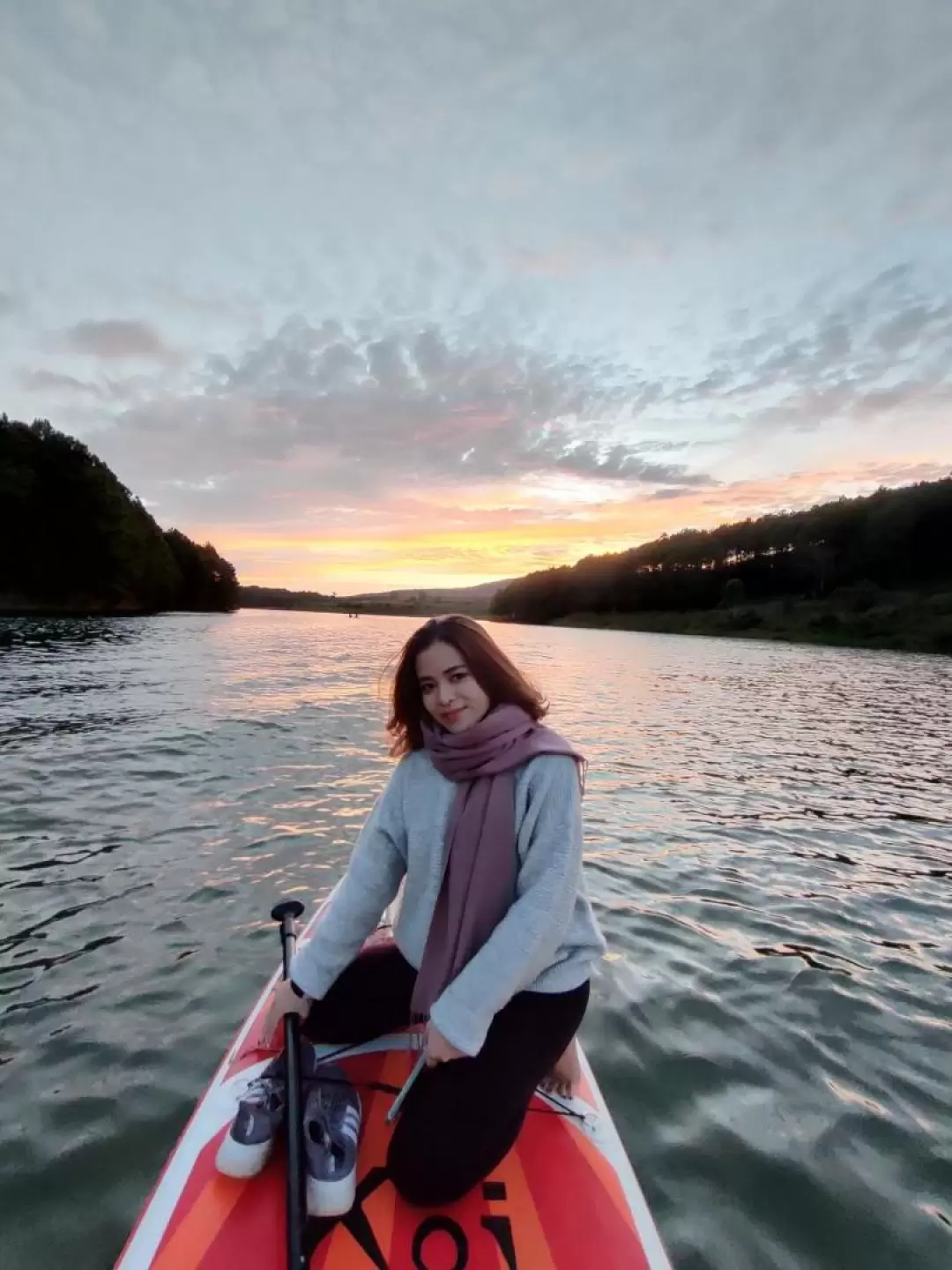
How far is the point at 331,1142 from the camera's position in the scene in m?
2.92

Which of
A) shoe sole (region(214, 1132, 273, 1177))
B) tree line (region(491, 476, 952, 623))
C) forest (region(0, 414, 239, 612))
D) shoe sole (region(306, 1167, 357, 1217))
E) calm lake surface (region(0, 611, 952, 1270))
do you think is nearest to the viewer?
shoe sole (region(306, 1167, 357, 1217))

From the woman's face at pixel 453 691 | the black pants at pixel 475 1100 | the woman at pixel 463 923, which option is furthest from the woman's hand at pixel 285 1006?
the woman's face at pixel 453 691

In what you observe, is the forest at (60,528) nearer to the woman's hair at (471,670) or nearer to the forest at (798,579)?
the forest at (798,579)

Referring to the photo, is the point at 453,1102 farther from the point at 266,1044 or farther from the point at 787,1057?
the point at 787,1057

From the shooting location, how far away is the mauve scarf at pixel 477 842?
→ 320cm

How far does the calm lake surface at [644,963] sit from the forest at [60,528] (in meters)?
75.9

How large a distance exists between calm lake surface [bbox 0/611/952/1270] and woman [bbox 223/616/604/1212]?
133 cm

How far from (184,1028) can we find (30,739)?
11140 mm

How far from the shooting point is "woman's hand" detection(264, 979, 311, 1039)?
3.51m

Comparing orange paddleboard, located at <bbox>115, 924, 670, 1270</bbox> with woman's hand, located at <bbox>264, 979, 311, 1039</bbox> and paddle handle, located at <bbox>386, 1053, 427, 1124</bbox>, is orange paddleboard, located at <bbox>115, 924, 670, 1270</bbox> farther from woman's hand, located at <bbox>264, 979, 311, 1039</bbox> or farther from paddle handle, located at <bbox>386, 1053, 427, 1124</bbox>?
woman's hand, located at <bbox>264, 979, 311, 1039</bbox>

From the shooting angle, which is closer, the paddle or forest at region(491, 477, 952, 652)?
the paddle

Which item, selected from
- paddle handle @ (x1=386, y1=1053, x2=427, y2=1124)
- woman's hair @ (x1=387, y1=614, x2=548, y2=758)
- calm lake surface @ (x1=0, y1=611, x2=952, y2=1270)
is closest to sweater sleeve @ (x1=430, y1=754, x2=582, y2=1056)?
paddle handle @ (x1=386, y1=1053, x2=427, y2=1124)

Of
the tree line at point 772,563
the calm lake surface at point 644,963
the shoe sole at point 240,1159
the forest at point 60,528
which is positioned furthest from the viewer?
the tree line at point 772,563

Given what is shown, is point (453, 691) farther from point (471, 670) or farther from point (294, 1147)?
point (294, 1147)
